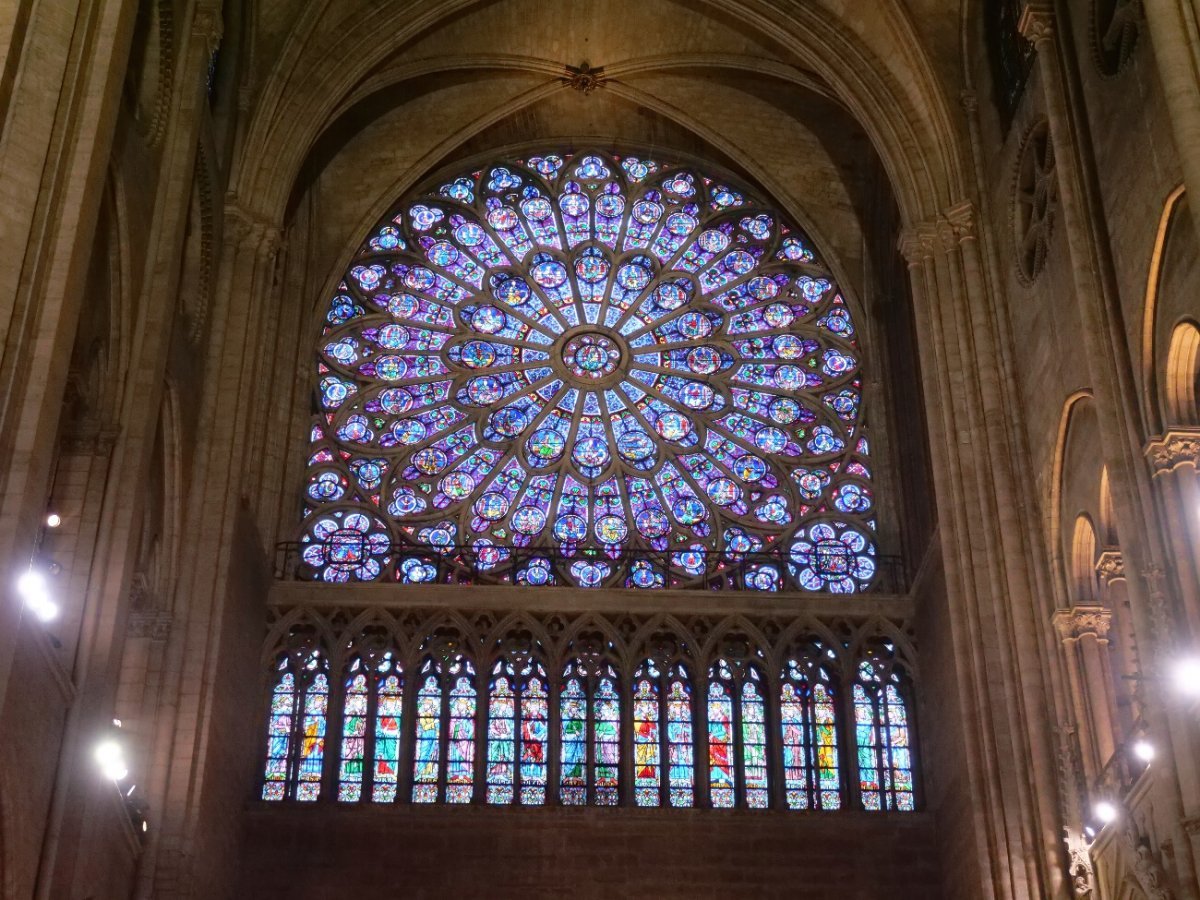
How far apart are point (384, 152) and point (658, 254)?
3.67m

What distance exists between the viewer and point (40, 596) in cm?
1173

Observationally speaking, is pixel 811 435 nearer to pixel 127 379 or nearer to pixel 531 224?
pixel 531 224

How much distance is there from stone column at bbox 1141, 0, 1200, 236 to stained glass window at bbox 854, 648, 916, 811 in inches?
348

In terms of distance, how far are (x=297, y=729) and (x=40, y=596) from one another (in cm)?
653

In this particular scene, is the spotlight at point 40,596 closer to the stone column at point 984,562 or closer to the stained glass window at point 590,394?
the stained glass window at point 590,394

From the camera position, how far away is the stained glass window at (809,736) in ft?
58.7

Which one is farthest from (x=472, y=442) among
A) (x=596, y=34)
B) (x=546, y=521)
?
(x=596, y=34)

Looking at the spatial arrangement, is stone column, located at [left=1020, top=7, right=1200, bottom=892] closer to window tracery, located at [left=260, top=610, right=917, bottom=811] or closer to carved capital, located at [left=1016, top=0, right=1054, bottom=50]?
carved capital, located at [left=1016, top=0, right=1054, bottom=50]

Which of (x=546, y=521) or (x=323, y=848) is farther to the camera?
(x=546, y=521)

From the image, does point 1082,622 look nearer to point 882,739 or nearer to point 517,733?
point 882,739

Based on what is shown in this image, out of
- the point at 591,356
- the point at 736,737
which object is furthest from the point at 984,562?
the point at 591,356

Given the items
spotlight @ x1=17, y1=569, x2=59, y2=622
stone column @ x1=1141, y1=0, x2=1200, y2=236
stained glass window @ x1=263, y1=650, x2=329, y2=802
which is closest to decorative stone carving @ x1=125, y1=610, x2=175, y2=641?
stained glass window @ x1=263, y1=650, x2=329, y2=802

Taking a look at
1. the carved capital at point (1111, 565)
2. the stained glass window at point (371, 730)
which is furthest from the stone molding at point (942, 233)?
the stained glass window at point (371, 730)

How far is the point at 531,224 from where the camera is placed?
73.8 ft
